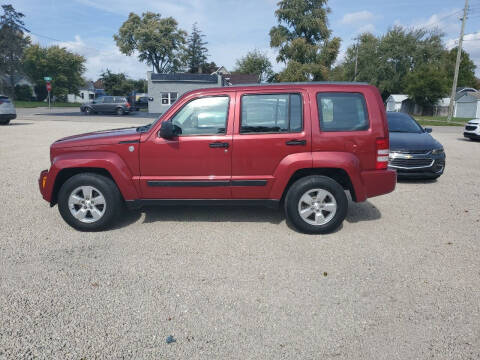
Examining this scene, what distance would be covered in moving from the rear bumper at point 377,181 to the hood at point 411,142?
130 inches

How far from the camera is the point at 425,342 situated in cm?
266

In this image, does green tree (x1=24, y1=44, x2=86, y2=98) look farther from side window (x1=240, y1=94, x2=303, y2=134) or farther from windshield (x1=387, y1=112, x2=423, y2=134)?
side window (x1=240, y1=94, x2=303, y2=134)

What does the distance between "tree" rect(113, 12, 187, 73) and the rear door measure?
70023 mm

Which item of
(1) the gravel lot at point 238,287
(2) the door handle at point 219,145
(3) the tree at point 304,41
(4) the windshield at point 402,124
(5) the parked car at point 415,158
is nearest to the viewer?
(1) the gravel lot at point 238,287

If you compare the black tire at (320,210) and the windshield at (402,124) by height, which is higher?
the windshield at (402,124)

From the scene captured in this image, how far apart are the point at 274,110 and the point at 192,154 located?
1.20 meters

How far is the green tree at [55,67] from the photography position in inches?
2291

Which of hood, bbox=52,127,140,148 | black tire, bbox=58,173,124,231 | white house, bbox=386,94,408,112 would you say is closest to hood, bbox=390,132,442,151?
hood, bbox=52,127,140,148

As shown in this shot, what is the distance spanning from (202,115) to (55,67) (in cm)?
6372

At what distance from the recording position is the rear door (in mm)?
4617

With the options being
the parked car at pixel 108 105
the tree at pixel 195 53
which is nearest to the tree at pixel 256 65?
the tree at pixel 195 53

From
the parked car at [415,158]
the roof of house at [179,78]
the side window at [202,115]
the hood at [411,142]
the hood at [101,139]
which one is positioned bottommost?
the parked car at [415,158]

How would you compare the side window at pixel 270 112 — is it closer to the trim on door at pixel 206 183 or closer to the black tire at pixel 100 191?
the trim on door at pixel 206 183

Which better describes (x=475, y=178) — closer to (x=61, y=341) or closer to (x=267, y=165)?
(x=267, y=165)
